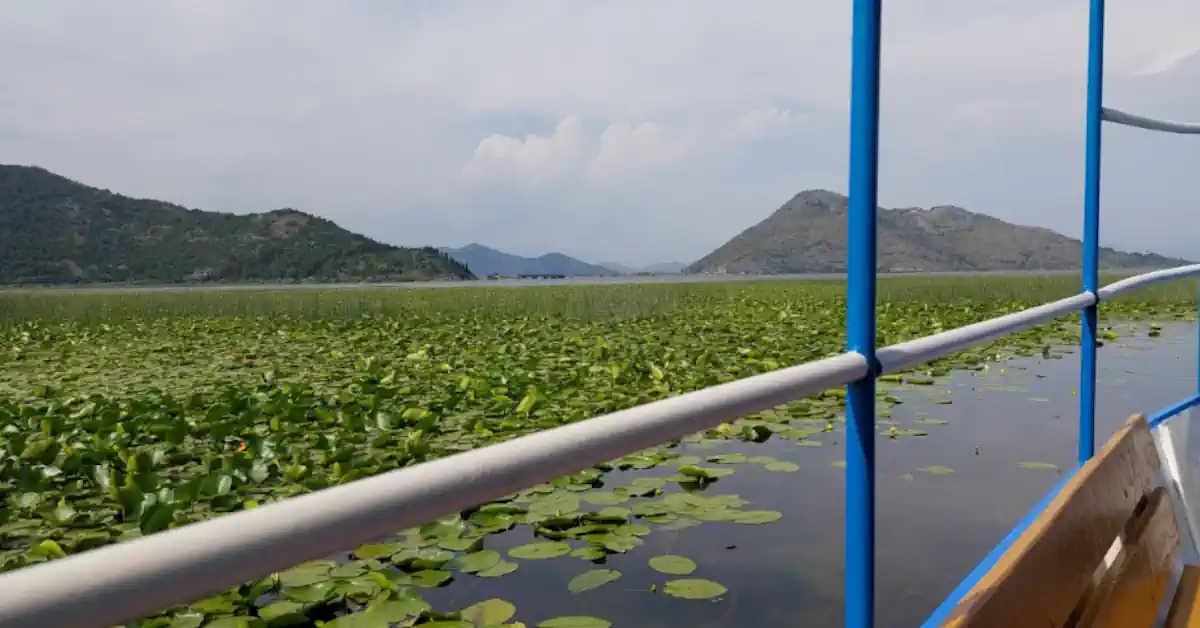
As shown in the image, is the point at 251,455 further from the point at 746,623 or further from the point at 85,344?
the point at 85,344

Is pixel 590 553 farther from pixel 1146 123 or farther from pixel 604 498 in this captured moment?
pixel 1146 123

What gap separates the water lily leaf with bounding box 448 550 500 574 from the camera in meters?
2.05

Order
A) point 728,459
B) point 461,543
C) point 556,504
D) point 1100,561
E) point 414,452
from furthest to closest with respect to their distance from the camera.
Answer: point 728,459 → point 414,452 → point 556,504 → point 461,543 → point 1100,561

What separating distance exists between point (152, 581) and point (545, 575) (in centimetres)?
190

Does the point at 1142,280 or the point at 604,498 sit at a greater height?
the point at 1142,280

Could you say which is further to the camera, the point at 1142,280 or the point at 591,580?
the point at 591,580

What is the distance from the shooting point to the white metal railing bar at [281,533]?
0.87 feet

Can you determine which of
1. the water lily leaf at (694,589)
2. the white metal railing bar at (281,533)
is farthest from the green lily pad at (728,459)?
the white metal railing bar at (281,533)

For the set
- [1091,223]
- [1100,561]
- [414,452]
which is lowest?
[414,452]

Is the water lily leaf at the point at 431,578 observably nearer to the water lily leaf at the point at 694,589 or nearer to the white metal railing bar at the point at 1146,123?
the water lily leaf at the point at 694,589

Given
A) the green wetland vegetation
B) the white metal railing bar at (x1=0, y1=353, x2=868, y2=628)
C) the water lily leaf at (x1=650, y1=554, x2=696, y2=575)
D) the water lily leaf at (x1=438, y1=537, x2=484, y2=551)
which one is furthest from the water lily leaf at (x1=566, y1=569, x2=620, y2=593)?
the white metal railing bar at (x1=0, y1=353, x2=868, y2=628)

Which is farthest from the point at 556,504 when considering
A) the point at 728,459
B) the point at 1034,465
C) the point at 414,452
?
the point at 1034,465

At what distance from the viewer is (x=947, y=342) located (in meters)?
0.93

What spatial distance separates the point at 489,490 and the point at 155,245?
7566 cm
